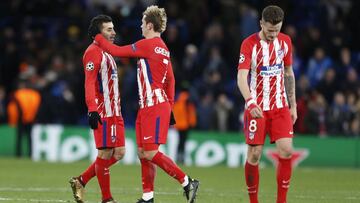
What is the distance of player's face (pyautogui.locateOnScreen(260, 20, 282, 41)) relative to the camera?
40.3 ft

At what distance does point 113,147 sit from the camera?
13055 millimetres

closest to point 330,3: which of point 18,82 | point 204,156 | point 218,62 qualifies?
point 218,62

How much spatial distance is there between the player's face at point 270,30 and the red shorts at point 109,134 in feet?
7.19

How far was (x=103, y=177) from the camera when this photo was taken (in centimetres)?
1298

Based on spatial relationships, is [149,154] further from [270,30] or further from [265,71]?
[270,30]

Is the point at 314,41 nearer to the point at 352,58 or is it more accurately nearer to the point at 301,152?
the point at 352,58

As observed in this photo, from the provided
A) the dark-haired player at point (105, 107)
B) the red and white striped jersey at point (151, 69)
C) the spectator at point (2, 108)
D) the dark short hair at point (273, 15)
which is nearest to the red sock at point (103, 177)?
the dark-haired player at point (105, 107)

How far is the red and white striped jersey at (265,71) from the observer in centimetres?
1247

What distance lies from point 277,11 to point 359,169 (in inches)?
479

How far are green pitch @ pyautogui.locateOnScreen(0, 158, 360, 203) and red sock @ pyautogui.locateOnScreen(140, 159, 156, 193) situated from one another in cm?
112

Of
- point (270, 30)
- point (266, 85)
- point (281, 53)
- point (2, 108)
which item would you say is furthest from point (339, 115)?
point (270, 30)

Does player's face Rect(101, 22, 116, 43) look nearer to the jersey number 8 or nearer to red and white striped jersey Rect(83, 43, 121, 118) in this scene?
red and white striped jersey Rect(83, 43, 121, 118)

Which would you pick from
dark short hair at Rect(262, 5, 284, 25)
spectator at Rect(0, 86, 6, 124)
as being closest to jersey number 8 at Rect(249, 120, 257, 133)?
dark short hair at Rect(262, 5, 284, 25)

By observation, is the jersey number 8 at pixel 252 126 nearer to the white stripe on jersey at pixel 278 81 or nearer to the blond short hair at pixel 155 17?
the white stripe on jersey at pixel 278 81
